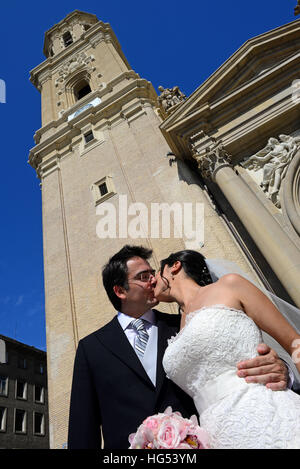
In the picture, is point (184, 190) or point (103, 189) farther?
point (103, 189)

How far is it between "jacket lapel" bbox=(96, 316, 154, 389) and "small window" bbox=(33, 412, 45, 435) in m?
32.0

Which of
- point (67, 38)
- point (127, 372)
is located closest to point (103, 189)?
point (127, 372)

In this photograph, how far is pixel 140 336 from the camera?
3131 millimetres

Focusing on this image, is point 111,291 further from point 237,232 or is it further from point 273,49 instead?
point 273,49

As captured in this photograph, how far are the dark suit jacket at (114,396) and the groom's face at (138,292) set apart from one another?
1.14 ft

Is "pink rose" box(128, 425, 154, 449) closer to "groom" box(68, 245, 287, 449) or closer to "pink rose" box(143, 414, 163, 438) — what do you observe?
"pink rose" box(143, 414, 163, 438)

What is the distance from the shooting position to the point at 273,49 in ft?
35.2

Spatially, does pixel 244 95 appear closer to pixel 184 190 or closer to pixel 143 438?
pixel 184 190

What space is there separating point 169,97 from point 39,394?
30567 millimetres

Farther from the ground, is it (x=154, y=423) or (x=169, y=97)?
(x=169, y=97)

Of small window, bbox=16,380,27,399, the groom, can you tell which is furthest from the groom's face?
small window, bbox=16,380,27,399

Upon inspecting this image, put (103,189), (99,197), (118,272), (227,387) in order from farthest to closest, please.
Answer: (103,189)
(99,197)
(118,272)
(227,387)

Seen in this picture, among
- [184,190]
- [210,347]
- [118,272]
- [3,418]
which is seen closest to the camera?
[210,347]

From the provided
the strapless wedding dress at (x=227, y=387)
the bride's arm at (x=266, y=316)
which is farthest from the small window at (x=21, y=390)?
the bride's arm at (x=266, y=316)
